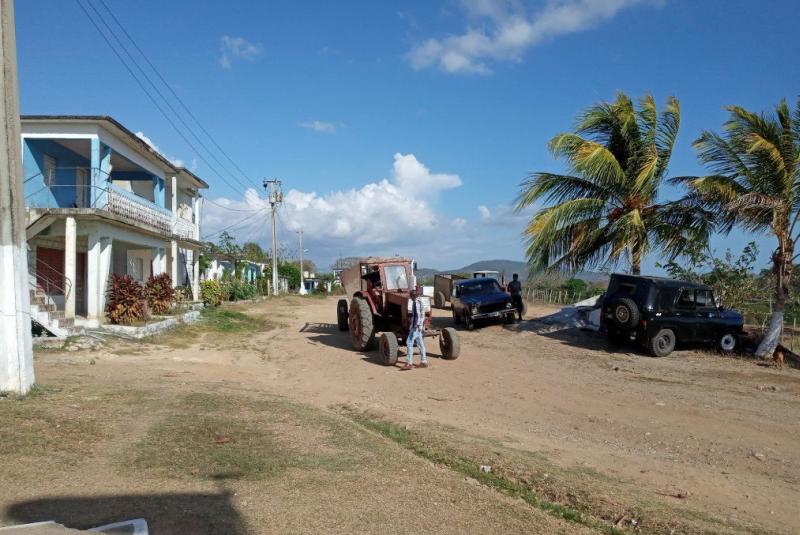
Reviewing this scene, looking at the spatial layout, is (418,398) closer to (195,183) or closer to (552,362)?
(552,362)

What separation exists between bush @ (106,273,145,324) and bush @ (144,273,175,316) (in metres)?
1.70

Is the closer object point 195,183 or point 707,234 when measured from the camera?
point 707,234

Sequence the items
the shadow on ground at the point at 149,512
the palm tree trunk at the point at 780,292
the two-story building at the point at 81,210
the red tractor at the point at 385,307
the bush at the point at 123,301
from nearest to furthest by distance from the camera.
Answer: the shadow on ground at the point at 149,512 → the red tractor at the point at 385,307 → the palm tree trunk at the point at 780,292 → the two-story building at the point at 81,210 → the bush at the point at 123,301

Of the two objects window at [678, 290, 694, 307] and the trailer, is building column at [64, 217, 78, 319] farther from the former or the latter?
the trailer

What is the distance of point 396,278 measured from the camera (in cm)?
1600

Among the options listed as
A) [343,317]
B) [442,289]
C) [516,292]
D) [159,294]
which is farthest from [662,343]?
[442,289]

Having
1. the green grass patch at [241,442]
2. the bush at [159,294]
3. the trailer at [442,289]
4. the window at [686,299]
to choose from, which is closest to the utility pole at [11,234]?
the green grass patch at [241,442]

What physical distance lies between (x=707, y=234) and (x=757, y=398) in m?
8.03

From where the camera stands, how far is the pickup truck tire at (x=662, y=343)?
15.2 meters

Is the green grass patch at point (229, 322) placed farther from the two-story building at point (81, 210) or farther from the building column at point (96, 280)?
the building column at point (96, 280)

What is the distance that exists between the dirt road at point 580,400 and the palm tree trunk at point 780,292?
85 centimetres

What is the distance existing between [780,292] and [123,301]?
1727 centimetres

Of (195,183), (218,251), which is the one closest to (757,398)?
(195,183)

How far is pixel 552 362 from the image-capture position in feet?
48.6
